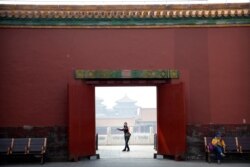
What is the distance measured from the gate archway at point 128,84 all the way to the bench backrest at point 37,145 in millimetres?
803

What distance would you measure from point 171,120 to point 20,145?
188 inches

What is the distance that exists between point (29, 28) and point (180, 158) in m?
6.36

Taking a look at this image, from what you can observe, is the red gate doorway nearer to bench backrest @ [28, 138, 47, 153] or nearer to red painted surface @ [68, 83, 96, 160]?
red painted surface @ [68, 83, 96, 160]

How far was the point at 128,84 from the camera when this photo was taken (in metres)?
13.7

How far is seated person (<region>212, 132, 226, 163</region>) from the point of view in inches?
486

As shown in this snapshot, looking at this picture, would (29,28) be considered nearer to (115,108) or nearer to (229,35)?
(229,35)

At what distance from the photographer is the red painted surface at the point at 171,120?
1273 centimetres

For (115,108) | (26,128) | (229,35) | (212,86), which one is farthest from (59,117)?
(115,108)

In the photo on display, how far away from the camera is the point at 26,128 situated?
13023mm

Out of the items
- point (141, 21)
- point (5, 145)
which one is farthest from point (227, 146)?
point (5, 145)

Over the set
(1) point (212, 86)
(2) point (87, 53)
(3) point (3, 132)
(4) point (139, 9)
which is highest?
(4) point (139, 9)

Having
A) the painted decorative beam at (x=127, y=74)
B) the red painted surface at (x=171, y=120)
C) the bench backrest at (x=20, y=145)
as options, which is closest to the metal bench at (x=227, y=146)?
the red painted surface at (x=171, y=120)

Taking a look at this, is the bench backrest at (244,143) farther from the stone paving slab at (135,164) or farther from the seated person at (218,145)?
the stone paving slab at (135,164)

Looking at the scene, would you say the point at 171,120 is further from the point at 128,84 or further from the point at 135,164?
the point at 135,164
